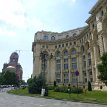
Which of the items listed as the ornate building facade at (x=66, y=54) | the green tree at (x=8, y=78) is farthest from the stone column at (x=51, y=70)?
the green tree at (x=8, y=78)

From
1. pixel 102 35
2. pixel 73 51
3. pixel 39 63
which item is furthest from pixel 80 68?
pixel 102 35

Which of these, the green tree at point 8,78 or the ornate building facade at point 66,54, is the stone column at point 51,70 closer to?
the ornate building facade at point 66,54

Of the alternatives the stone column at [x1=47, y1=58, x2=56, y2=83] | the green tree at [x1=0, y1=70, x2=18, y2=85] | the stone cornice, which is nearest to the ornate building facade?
the stone column at [x1=47, y1=58, x2=56, y2=83]

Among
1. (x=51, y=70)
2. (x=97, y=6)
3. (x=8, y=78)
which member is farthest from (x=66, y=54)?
(x=8, y=78)

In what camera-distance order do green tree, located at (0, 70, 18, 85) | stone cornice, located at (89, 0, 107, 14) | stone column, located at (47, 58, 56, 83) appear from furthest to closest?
green tree, located at (0, 70, 18, 85) → stone column, located at (47, 58, 56, 83) → stone cornice, located at (89, 0, 107, 14)

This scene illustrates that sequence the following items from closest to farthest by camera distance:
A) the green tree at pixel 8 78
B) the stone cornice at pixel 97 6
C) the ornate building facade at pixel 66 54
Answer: the stone cornice at pixel 97 6, the ornate building facade at pixel 66 54, the green tree at pixel 8 78

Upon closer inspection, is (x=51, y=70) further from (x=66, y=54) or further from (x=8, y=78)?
(x=8, y=78)

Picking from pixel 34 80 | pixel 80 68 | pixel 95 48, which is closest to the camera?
pixel 34 80

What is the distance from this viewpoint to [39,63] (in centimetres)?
10344

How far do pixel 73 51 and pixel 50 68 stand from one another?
15.9 metres

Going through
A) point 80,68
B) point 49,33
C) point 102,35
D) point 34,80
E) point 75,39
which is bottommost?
point 34,80

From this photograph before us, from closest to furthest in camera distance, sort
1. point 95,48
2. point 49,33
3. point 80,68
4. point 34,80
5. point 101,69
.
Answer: point 101,69 → point 34,80 → point 95,48 → point 80,68 → point 49,33

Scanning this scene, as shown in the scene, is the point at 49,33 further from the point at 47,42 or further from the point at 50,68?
the point at 50,68

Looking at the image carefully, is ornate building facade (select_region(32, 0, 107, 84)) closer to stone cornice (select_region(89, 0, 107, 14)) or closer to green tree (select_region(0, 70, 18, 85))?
stone cornice (select_region(89, 0, 107, 14))
